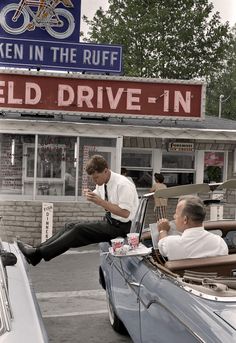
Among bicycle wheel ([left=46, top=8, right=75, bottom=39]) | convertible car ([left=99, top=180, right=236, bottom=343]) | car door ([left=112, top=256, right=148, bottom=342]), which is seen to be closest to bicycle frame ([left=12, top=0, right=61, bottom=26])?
bicycle wheel ([left=46, top=8, right=75, bottom=39])

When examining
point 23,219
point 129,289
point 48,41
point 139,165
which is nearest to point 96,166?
point 129,289

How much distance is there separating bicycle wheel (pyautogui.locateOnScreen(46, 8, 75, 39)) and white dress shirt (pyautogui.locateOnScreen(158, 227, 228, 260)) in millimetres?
12766

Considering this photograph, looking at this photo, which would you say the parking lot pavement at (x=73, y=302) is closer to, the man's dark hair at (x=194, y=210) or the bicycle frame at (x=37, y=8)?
the man's dark hair at (x=194, y=210)

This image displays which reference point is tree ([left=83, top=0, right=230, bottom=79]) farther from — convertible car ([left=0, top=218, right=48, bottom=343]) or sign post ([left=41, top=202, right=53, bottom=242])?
convertible car ([left=0, top=218, right=48, bottom=343])

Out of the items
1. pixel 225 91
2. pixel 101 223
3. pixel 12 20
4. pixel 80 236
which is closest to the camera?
pixel 80 236

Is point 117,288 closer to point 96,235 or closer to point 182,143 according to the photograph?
point 96,235

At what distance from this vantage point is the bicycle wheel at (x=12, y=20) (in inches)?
590

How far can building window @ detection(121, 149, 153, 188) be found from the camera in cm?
1389

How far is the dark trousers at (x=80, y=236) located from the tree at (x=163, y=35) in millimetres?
26790

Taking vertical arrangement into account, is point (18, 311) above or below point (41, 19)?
below

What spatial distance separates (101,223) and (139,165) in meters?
8.38

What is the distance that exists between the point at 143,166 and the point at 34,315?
37.4 ft

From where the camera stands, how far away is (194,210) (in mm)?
3893

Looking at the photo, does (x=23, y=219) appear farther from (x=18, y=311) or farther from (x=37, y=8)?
(x=18, y=311)
